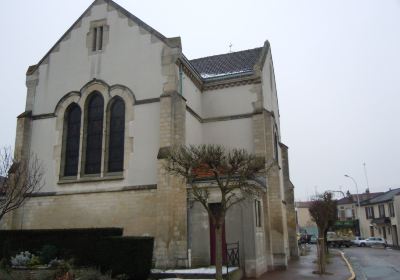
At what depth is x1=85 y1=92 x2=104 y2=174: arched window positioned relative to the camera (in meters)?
20.5

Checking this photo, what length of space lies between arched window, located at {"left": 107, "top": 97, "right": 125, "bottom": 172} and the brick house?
0.05 meters

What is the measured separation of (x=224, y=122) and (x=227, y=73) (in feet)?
11.6

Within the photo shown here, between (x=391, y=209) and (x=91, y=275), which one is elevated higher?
(x=391, y=209)

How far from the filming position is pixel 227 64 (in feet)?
90.4

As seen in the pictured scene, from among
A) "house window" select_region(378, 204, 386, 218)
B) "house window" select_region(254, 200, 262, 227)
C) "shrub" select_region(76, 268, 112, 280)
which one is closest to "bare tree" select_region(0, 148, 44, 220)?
"shrub" select_region(76, 268, 112, 280)

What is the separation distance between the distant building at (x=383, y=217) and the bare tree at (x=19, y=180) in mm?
43946

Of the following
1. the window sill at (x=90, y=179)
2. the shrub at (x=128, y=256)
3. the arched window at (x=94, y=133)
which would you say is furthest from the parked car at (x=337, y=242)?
the shrub at (x=128, y=256)

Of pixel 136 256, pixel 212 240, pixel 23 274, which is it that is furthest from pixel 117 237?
pixel 212 240

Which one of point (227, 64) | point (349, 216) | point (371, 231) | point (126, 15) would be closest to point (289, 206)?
point (227, 64)

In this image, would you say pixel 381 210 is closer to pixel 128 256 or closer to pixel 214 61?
pixel 214 61

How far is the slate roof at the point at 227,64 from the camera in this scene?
25094mm

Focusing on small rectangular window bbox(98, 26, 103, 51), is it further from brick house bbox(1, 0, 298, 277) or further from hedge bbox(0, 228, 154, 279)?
hedge bbox(0, 228, 154, 279)

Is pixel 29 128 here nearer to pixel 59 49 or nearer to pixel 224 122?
pixel 59 49

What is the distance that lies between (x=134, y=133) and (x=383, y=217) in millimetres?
46033
